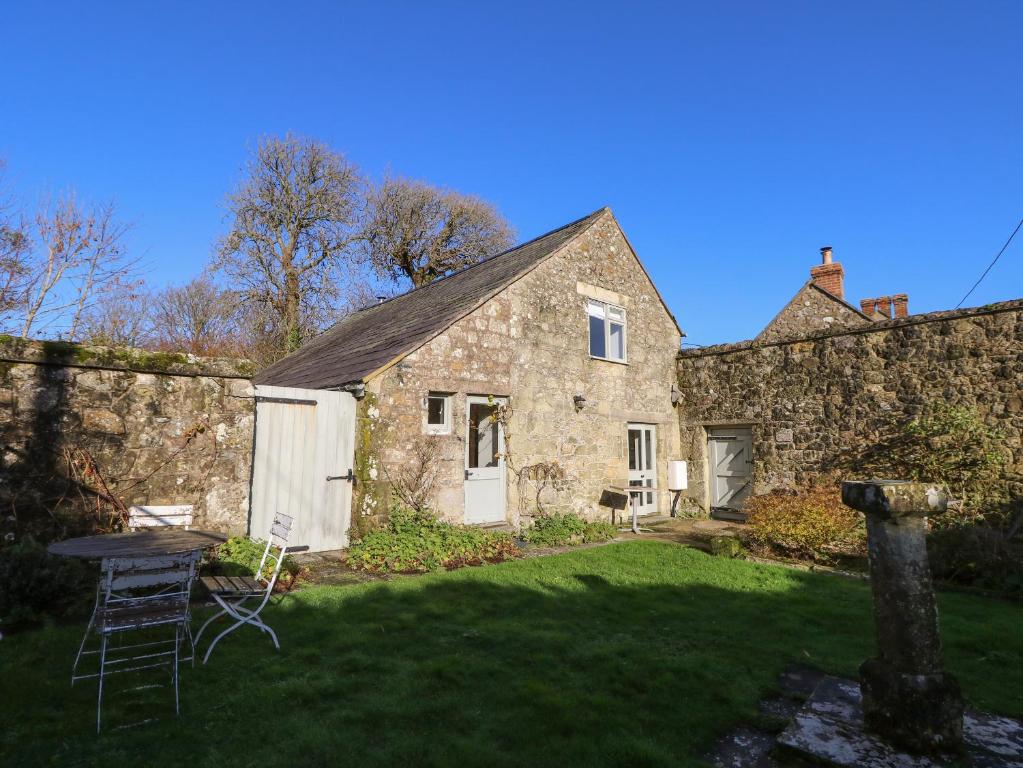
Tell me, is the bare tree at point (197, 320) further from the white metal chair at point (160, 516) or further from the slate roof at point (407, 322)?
the white metal chair at point (160, 516)

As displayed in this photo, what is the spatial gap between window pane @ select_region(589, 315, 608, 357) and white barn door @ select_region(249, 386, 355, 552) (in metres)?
5.70

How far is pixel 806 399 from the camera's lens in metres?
11.9

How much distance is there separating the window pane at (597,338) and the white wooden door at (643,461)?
1837 millimetres

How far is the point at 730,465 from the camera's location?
1327 cm

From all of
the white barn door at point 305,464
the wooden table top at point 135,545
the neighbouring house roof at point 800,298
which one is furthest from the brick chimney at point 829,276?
the wooden table top at point 135,545

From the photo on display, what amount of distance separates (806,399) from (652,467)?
11.8 feet

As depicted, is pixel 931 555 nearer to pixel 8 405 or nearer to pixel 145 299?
pixel 8 405

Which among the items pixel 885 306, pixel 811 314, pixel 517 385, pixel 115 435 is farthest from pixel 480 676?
pixel 885 306

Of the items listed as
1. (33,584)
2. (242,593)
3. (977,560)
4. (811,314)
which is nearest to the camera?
(242,593)

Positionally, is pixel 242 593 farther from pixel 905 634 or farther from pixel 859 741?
pixel 905 634

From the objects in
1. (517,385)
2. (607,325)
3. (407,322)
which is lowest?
(517,385)

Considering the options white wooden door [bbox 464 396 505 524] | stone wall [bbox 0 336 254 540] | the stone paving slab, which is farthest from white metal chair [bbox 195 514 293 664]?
white wooden door [bbox 464 396 505 524]

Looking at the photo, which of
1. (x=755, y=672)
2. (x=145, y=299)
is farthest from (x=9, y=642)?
(x=145, y=299)

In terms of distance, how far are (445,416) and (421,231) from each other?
20.5 meters
